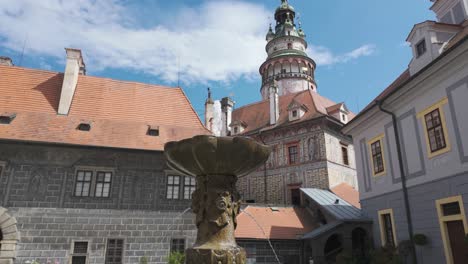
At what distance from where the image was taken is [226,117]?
27.6 m

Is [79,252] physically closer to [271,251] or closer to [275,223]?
[271,251]

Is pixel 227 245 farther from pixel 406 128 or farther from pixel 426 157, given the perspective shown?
pixel 406 128

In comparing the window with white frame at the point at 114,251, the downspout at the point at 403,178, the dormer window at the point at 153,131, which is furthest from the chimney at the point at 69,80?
the downspout at the point at 403,178

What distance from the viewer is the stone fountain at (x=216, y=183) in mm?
5098

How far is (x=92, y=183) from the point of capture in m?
13.3

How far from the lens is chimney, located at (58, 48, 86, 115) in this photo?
15052mm

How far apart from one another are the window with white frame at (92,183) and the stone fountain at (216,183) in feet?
28.8

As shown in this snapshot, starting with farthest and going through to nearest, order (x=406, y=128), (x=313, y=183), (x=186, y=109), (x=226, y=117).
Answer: (x=226, y=117), (x=313, y=183), (x=186, y=109), (x=406, y=128)

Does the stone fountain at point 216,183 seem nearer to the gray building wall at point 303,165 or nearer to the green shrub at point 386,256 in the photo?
the green shrub at point 386,256

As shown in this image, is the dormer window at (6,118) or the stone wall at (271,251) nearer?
the dormer window at (6,118)

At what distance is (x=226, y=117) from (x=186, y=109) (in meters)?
10.1

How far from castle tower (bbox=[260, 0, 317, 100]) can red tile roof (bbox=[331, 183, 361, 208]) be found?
12.5m

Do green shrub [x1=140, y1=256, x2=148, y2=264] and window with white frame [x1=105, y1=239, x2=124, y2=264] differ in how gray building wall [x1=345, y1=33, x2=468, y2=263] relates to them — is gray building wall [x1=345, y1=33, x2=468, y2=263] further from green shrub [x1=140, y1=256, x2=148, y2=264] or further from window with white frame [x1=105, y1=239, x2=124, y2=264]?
window with white frame [x1=105, y1=239, x2=124, y2=264]

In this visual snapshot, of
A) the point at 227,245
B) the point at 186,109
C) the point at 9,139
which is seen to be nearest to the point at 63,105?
the point at 9,139
